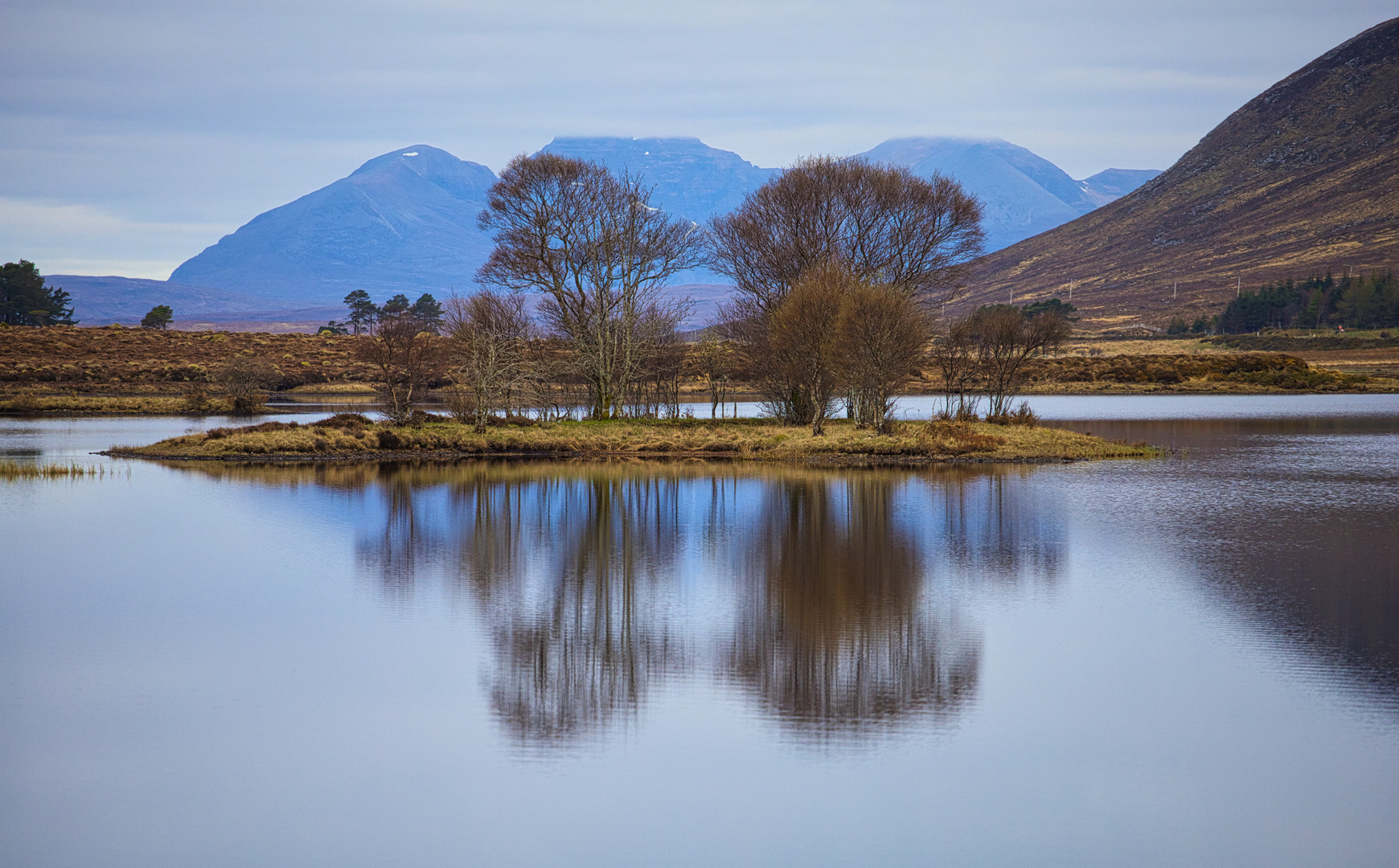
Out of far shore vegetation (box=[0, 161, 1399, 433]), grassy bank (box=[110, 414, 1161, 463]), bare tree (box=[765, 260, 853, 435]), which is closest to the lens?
grassy bank (box=[110, 414, 1161, 463])

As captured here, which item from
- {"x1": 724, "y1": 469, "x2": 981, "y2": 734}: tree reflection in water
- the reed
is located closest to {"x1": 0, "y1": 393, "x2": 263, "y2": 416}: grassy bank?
the reed

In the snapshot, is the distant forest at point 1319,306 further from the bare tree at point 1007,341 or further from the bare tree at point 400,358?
the bare tree at point 400,358

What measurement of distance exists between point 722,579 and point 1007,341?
2791 cm

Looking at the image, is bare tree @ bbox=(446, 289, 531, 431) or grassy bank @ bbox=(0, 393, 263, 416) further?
grassy bank @ bbox=(0, 393, 263, 416)

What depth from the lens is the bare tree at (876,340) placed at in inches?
1364

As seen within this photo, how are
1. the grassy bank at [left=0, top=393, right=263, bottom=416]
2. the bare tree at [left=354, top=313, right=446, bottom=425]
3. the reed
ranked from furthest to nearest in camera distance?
1. the grassy bank at [left=0, top=393, right=263, bottom=416]
2. the bare tree at [left=354, top=313, right=446, bottom=425]
3. the reed

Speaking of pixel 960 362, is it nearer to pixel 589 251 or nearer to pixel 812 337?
pixel 812 337

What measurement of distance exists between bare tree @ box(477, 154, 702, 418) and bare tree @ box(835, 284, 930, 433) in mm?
9030

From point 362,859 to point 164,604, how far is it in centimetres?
843

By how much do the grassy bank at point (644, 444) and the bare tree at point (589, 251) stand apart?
450 centimetres

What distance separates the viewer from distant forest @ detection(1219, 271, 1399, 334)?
107 metres

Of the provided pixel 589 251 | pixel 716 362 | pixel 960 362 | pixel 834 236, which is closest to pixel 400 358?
pixel 589 251

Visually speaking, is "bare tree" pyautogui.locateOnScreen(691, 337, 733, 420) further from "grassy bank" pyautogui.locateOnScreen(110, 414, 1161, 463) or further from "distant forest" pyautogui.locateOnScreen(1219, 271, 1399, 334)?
"distant forest" pyautogui.locateOnScreen(1219, 271, 1399, 334)

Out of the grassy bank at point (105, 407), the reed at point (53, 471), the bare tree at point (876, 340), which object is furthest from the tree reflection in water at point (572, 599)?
the grassy bank at point (105, 407)
